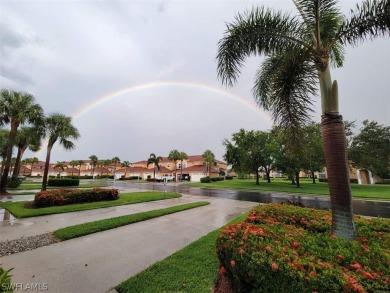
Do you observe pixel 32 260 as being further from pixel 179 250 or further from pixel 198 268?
pixel 198 268

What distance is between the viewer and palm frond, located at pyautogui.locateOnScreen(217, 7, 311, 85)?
5.33 metres

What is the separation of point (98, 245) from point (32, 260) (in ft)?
5.02

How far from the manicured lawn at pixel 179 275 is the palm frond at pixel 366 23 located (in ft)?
21.7

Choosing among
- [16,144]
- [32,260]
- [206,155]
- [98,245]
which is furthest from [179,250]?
[206,155]

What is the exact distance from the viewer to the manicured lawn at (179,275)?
362 cm

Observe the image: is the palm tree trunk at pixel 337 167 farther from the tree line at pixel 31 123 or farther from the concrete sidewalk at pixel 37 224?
the tree line at pixel 31 123

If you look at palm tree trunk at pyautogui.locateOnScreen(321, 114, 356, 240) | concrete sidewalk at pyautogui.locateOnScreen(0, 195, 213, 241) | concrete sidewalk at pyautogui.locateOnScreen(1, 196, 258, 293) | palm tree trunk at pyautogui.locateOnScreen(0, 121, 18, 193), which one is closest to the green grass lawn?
palm tree trunk at pyautogui.locateOnScreen(321, 114, 356, 240)

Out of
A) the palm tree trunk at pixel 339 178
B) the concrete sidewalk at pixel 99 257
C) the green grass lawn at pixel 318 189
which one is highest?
the palm tree trunk at pixel 339 178

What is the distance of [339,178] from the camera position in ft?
13.4

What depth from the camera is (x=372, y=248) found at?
3.39 metres

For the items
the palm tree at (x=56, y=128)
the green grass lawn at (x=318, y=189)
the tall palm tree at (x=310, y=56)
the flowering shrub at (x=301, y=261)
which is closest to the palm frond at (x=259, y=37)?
the tall palm tree at (x=310, y=56)

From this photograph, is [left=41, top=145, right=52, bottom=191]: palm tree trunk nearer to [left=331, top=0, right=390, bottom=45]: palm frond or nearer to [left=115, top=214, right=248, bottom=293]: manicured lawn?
[left=115, top=214, right=248, bottom=293]: manicured lawn

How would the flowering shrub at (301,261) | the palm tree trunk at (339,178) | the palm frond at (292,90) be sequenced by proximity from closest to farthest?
1. the flowering shrub at (301,261)
2. the palm tree trunk at (339,178)
3. the palm frond at (292,90)

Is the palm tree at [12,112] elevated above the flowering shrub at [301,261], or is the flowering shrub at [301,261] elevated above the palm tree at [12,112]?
the palm tree at [12,112]
